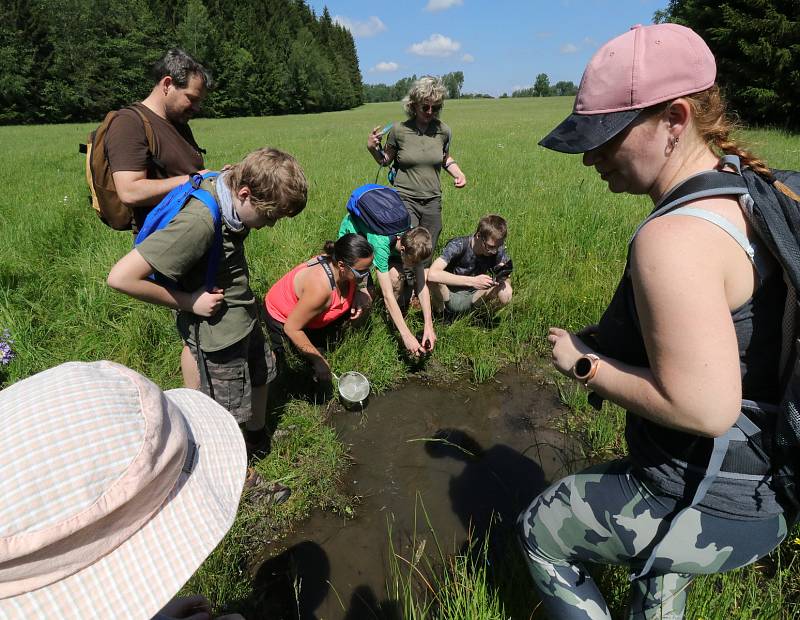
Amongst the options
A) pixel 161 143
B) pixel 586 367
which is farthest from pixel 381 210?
pixel 586 367

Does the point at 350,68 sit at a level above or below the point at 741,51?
above

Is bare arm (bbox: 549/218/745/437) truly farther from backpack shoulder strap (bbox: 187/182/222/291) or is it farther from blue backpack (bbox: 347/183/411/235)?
blue backpack (bbox: 347/183/411/235)

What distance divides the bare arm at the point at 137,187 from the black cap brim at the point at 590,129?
2.05m

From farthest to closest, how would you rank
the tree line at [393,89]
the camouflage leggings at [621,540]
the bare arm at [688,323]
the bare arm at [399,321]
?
the tree line at [393,89], the bare arm at [399,321], the camouflage leggings at [621,540], the bare arm at [688,323]

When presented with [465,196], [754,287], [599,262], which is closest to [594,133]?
[754,287]

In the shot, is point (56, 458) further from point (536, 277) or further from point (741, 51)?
point (741, 51)

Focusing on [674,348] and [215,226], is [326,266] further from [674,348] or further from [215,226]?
[674,348]

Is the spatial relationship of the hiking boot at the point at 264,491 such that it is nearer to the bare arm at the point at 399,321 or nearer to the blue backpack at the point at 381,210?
the bare arm at the point at 399,321

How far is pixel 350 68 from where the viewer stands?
236ft

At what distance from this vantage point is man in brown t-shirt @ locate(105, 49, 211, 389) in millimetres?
2361

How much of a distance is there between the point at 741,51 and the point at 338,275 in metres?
26.7

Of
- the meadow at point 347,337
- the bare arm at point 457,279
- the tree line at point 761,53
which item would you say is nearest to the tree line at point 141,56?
the tree line at point 761,53

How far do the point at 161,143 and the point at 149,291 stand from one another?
3.46ft

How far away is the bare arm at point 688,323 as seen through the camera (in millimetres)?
842
